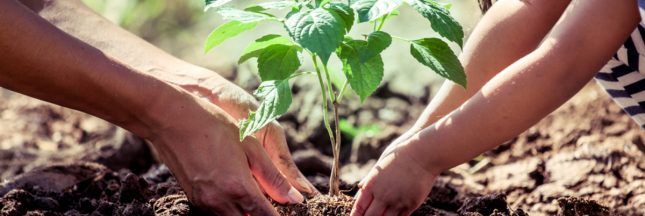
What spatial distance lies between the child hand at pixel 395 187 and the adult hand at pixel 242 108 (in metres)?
0.28

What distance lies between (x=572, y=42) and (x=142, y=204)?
3.87 feet

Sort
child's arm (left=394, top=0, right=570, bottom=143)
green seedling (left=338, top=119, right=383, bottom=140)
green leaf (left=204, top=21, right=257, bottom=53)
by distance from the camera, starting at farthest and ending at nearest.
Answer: green seedling (left=338, top=119, right=383, bottom=140)
child's arm (left=394, top=0, right=570, bottom=143)
green leaf (left=204, top=21, right=257, bottom=53)

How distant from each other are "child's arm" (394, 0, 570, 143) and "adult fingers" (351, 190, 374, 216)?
1.37ft

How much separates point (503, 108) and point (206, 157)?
702 mm

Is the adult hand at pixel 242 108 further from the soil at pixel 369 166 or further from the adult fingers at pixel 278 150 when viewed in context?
the soil at pixel 369 166

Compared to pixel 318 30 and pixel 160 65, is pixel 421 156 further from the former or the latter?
pixel 160 65

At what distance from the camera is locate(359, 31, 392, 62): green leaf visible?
212 cm

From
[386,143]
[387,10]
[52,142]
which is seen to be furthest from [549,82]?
[52,142]

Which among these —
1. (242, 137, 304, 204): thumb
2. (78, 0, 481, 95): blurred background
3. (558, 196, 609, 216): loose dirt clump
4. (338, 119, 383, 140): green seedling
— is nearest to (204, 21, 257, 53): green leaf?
(242, 137, 304, 204): thumb

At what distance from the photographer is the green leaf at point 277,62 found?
86.4 inches

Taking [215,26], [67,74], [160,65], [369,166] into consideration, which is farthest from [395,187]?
[215,26]

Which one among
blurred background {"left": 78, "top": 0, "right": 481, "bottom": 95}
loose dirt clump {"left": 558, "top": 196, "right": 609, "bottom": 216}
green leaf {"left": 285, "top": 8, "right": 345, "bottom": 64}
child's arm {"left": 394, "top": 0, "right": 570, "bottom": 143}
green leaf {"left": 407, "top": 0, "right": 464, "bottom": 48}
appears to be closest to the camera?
green leaf {"left": 285, "top": 8, "right": 345, "bottom": 64}

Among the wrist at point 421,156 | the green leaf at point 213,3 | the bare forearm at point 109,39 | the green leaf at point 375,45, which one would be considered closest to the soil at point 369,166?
the wrist at point 421,156

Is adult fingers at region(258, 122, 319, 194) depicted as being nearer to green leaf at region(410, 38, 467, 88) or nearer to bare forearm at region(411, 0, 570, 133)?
bare forearm at region(411, 0, 570, 133)
